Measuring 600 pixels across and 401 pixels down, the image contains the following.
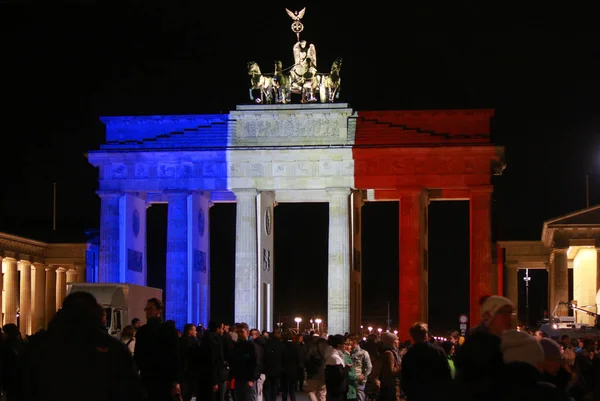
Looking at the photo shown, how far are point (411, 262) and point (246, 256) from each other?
8.33 m

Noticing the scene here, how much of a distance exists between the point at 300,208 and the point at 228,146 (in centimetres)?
3294

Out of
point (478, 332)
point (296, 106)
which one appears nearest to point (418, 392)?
point (478, 332)

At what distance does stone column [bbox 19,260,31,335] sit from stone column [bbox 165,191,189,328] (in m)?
21.6

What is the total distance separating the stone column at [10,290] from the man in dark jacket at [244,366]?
183ft

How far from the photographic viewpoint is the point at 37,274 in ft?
285

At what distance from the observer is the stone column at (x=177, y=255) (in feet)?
210

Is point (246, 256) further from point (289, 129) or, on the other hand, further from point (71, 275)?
point (71, 275)

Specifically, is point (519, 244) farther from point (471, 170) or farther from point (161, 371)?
point (161, 371)

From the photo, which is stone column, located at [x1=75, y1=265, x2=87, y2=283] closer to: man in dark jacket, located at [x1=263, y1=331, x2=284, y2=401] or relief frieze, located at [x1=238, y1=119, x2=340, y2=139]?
relief frieze, located at [x1=238, y1=119, x2=340, y2=139]

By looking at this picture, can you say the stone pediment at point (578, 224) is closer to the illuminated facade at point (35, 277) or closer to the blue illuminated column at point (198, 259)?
the blue illuminated column at point (198, 259)

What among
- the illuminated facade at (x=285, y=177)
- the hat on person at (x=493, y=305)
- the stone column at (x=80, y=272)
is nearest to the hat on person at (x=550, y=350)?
the hat on person at (x=493, y=305)

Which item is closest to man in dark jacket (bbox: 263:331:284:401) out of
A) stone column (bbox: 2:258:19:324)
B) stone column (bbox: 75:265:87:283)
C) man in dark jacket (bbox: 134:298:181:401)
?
man in dark jacket (bbox: 134:298:181:401)

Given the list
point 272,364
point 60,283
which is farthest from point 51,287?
point 272,364

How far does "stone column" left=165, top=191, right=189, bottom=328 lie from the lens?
6391 centimetres
